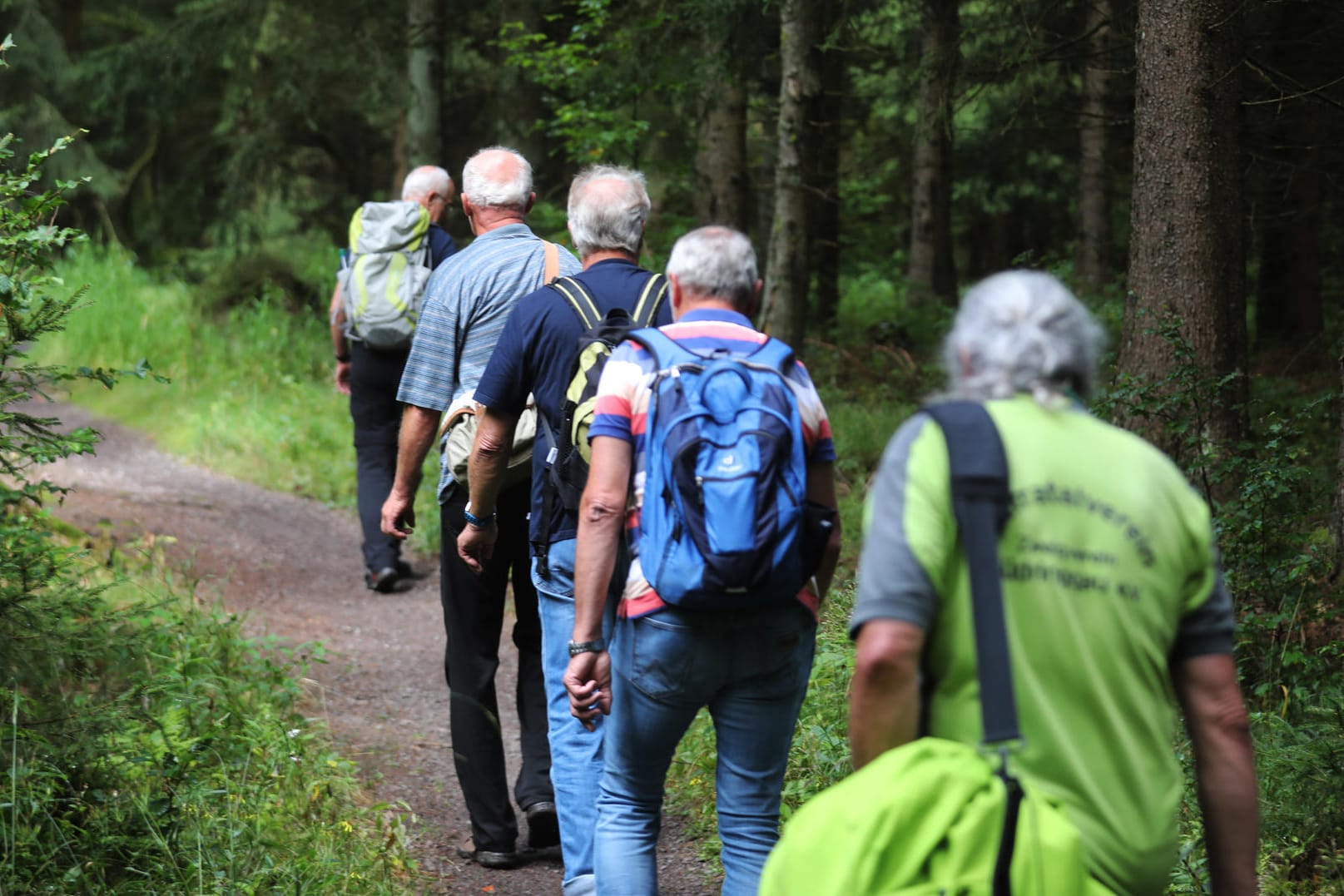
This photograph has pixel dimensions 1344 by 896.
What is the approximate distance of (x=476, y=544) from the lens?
4.20 m

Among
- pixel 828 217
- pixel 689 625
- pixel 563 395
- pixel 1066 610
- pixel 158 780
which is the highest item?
pixel 828 217

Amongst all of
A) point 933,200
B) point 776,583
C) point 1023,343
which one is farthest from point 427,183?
point 933,200

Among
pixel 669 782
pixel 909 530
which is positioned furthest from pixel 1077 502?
pixel 669 782

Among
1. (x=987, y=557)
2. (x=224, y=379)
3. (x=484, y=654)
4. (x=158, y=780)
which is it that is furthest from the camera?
(x=224, y=379)

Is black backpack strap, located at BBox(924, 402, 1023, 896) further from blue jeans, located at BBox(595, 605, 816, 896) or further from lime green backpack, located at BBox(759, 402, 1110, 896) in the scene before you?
blue jeans, located at BBox(595, 605, 816, 896)

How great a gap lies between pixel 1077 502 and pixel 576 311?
1.97 meters

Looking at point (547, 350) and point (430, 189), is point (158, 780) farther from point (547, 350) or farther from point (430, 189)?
point (430, 189)

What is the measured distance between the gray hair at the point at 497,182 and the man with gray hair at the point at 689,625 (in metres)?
1.53

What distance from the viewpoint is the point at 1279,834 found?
393 centimetres

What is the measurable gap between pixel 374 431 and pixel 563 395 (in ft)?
14.5

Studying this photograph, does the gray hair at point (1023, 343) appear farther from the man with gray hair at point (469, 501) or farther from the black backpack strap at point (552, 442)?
the man with gray hair at point (469, 501)

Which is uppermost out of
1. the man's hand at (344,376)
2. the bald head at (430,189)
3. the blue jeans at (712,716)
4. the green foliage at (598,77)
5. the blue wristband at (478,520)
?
the green foliage at (598,77)

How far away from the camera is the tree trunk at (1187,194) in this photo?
6.44 m

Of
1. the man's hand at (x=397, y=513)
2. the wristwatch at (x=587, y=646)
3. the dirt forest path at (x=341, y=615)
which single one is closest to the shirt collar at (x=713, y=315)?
the wristwatch at (x=587, y=646)
